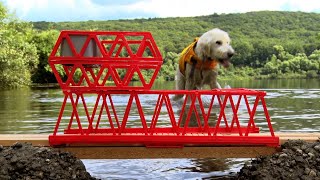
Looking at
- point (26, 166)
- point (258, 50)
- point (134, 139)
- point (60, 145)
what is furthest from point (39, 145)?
point (258, 50)

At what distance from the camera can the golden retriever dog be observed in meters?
10.3

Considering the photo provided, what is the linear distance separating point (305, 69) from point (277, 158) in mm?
72836

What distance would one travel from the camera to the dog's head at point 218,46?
10.1 metres

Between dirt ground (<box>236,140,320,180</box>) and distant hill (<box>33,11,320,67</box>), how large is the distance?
203 ft

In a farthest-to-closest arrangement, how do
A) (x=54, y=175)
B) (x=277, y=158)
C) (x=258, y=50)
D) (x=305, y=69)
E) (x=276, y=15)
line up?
(x=276, y=15) → (x=258, y=50) → (x=305, y=69) → (x=277, y=158) → (x=54, y=175)

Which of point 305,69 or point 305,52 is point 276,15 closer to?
point 305,52

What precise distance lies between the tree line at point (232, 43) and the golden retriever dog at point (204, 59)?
78.4 feet

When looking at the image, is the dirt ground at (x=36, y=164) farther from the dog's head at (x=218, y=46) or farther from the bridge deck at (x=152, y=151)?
the dog's head at (x=218, y=46)

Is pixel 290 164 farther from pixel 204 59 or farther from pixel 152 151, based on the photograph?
pixel 204 59

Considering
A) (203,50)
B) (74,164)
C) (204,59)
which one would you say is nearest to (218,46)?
(203,50)

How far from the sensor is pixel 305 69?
7625cm

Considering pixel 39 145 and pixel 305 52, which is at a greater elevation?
pixel 39 145

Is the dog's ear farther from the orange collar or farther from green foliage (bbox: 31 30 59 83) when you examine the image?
green foliage (bbox: 31 30 59 83)

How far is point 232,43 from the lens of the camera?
84000mm
